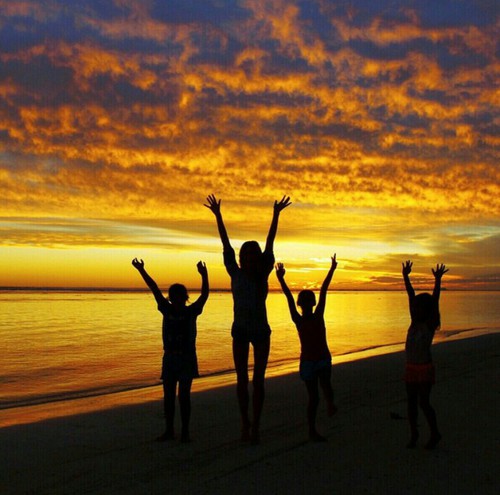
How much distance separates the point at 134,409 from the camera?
9727 millimetres

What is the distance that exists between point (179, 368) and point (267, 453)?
139 centimetres

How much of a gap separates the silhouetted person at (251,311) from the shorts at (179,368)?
→ 25.0 inches

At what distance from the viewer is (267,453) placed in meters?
6.13

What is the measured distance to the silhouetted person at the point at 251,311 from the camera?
6211mm

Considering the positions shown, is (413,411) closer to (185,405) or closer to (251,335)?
(251,335)

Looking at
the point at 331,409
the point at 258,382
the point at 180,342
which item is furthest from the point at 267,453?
the point at 331,409

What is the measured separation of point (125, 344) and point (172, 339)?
17537 mm

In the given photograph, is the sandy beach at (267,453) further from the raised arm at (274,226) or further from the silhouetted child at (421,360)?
the raised arm at (274,226)

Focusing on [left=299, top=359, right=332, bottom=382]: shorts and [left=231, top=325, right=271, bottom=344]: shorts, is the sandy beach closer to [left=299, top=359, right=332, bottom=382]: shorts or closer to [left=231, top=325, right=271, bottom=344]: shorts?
[left=299, top=359, right=332, bottom=382]: shorts

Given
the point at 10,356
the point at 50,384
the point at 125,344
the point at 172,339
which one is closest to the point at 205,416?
the point at 172,339

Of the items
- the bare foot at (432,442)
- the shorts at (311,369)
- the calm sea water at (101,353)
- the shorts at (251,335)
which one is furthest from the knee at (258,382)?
the calm sea water at (101,353)

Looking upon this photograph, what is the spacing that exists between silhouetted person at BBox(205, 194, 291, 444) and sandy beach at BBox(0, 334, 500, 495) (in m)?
0.72

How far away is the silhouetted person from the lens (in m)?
6.21

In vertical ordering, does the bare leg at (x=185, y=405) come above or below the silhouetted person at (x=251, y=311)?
below
